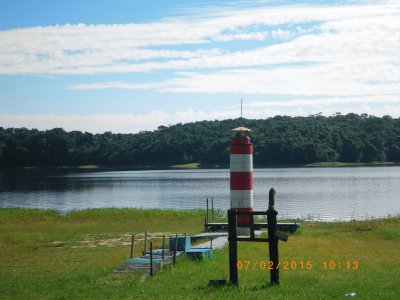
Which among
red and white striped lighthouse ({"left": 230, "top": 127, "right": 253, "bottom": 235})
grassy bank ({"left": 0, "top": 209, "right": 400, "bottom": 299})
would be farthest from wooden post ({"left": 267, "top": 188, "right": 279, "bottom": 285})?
red and white striped lighthouse ({"left": 230, "top": 127, "right": 253, "bottom": 235})

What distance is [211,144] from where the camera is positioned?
16738 centimetres

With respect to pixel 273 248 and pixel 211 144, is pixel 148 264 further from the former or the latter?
pixel 211 144

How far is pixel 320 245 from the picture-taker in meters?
23.6

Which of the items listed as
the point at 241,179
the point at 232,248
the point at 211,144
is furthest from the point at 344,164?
the point at 232,248

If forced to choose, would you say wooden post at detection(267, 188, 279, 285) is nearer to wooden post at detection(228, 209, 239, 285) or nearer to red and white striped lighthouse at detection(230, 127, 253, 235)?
wooden post at detection(228, 209, 239, 285)

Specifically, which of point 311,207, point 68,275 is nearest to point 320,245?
point 68,275

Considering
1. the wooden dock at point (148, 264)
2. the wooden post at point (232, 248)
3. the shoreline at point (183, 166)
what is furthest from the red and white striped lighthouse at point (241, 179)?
the shoreline at point (183, 166)

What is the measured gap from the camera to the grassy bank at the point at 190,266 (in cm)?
1318

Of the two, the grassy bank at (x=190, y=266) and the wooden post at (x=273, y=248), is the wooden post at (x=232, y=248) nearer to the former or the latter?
the grassy bank at (x=190, y=266)

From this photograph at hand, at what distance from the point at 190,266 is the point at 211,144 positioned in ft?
492

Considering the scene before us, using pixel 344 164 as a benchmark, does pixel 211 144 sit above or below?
above

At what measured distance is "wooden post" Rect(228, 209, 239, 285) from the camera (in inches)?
539

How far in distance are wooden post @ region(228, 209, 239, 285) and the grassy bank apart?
1.10ft

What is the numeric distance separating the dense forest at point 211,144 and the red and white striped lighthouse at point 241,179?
128124 millimetres
